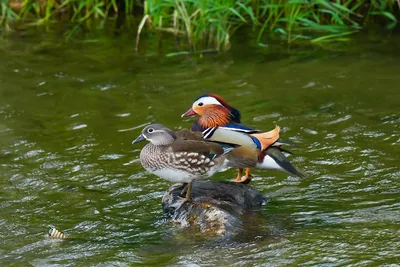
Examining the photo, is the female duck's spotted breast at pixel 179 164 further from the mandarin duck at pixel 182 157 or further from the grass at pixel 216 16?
the grass at pixel 216 16

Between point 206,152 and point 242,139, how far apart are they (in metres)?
0.35

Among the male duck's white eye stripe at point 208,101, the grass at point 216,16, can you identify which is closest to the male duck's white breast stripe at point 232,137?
the male duck's white eye stripe at point 208,101

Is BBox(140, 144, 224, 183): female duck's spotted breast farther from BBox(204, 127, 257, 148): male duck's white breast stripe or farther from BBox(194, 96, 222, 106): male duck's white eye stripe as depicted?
BBox(194, 96, 222, 106): male duck's white eye stripe

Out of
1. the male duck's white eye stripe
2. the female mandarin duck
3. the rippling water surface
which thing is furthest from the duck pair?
the rippling water surface

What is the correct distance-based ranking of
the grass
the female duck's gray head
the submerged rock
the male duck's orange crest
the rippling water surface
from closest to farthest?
the rippling water surface
the submerged rock
the female duck's gray head
the male duck's orange crest
the grass

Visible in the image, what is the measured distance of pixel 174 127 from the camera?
8.23 metres

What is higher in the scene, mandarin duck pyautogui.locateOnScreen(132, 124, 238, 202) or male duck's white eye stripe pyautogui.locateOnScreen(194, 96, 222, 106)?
male duck's white eye stripe pyautogui.locateOnScreen(194, 96, 222, 106)

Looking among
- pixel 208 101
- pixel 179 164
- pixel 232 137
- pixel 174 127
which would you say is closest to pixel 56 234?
pixel 179 164

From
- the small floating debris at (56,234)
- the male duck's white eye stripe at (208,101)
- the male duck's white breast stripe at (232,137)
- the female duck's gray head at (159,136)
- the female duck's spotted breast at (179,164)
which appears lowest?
the small floating debris at (56,234)

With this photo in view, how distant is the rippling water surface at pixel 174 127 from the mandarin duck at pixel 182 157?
37cm

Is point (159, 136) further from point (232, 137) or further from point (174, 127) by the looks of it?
point (174, 127)

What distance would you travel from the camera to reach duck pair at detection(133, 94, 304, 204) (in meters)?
5.88

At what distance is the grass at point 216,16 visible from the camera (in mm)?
10070

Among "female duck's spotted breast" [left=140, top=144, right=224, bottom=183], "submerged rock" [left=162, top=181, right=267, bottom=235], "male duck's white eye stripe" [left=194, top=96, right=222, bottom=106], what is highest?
"male duck's white eye stripe" [left=194, top=96, right=222, bottom=106]
